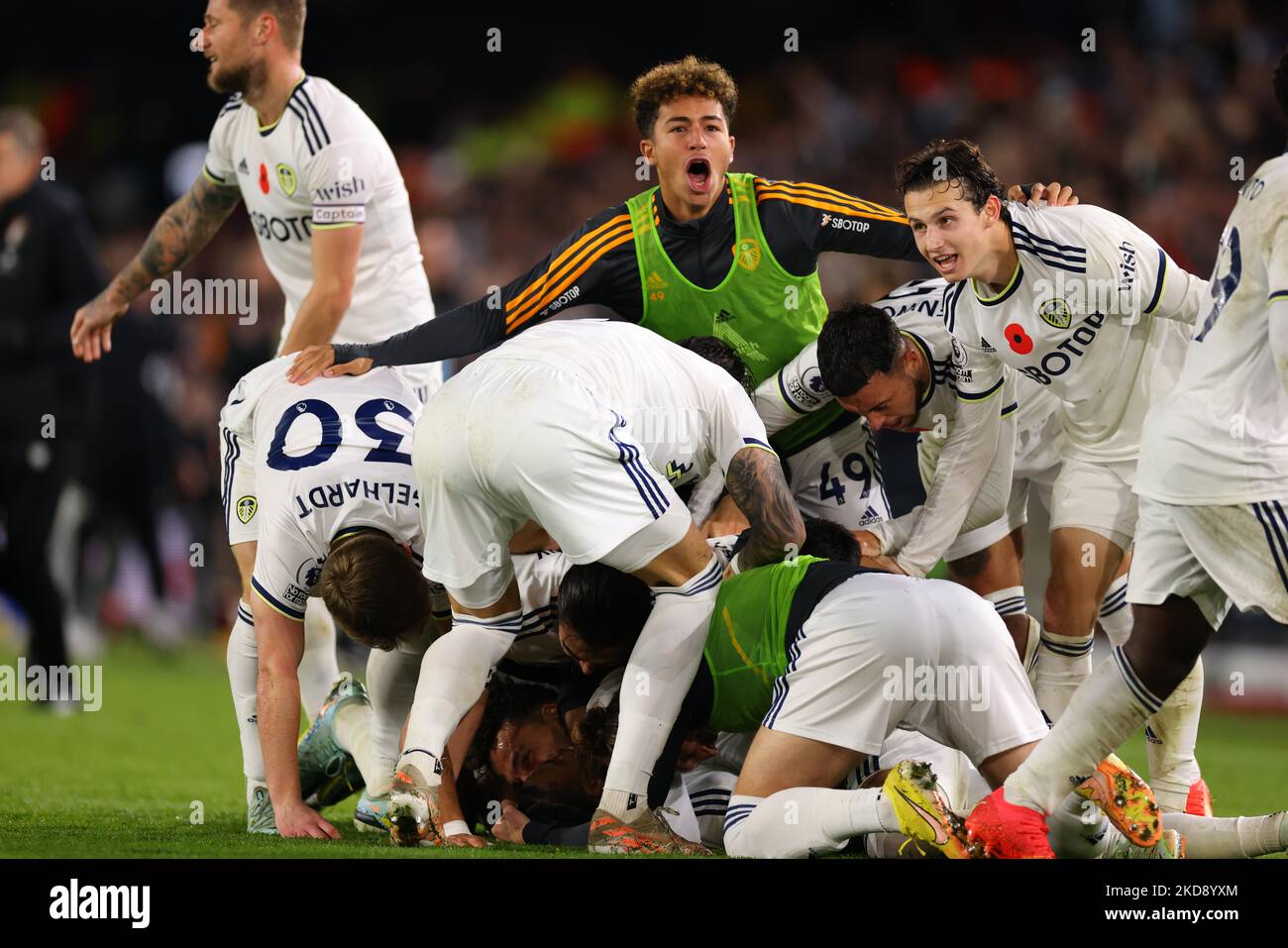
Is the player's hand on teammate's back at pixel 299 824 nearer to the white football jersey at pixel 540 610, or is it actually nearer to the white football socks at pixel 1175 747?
the white football jersey at pixel 540 610

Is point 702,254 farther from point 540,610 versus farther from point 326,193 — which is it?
point 326,193

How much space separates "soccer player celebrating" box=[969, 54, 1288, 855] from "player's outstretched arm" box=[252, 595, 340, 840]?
210 centimetres

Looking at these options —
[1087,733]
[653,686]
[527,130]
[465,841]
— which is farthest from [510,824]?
[527,130]

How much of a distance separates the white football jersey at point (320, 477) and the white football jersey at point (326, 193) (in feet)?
3.94

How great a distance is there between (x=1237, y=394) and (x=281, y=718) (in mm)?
2971

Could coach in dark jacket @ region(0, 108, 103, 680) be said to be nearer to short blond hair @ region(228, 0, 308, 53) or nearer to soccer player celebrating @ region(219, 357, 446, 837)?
short blond hair @ region(228, 0, 308, 53)

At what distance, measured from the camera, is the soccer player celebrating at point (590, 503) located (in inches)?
175

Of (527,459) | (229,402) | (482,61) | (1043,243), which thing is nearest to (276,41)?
(229,402)

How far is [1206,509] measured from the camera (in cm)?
387

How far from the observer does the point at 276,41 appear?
658 centimetres

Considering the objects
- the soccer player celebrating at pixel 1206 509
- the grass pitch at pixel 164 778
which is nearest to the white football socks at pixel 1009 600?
the grass pitch at pixel 164 778

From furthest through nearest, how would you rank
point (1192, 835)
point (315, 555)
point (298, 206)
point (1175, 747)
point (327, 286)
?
1. point (298, 206)
2. point (327, 286)
3. point (1175, 747)
4. point (315, 555)
5. point (1192, 835)
